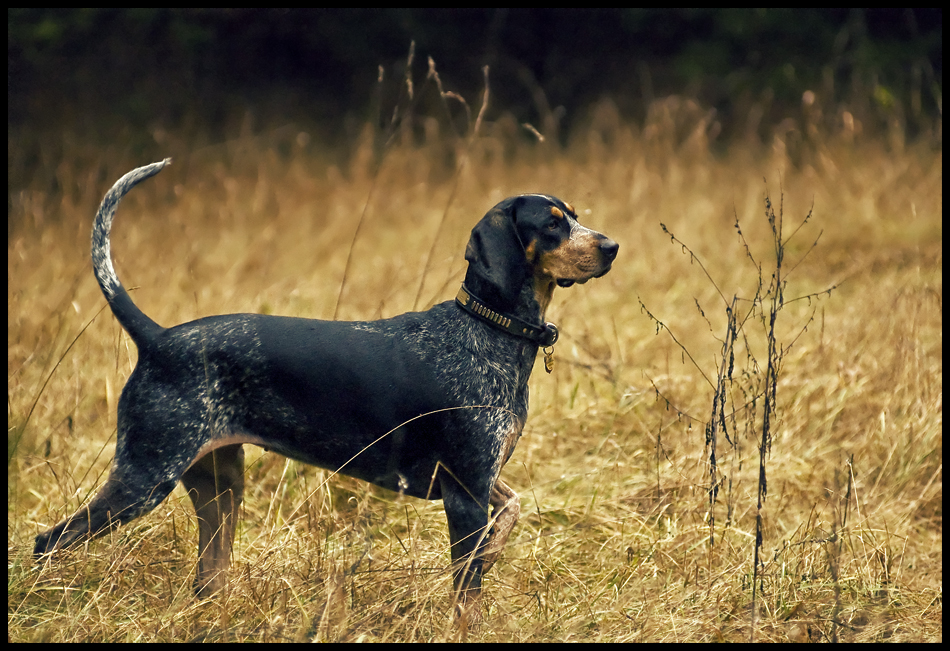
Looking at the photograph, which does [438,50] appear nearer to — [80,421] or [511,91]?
[511,91]

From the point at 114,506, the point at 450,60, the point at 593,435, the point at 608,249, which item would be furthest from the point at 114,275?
the point at 450,60

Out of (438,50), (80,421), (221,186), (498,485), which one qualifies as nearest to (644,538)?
(498,485)

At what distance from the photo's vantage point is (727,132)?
10469mm

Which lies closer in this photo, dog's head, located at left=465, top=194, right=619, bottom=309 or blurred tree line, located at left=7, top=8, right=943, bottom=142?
dog's head, located at left=465, top=194, right=619, bottom=309

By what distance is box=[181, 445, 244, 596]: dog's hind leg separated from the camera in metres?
2.76

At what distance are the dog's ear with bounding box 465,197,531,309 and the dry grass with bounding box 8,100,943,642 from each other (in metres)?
0.74

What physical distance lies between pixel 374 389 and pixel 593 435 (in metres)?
1.85

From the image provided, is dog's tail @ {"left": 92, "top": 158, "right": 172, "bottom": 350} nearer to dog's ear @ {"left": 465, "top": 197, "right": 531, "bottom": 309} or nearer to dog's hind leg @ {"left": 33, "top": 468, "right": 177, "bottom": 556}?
dog's hind leg @ {"left": 33, "top": 468, "right": 177, "bottom": 556}

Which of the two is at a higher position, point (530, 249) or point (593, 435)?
point (530, 249)

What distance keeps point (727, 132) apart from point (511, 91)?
3.00 m

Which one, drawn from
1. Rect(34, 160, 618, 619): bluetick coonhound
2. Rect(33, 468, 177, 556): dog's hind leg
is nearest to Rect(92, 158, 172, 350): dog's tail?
Rect(34, 160, 618, 619): bluetick coonhound

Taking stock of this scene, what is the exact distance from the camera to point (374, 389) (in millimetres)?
2506

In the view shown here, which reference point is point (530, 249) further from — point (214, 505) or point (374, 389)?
point (214, 505)

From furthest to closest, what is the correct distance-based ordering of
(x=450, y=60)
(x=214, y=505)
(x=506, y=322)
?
(x=450, y=60), (x=214, y=505), (x=506, y=322)
